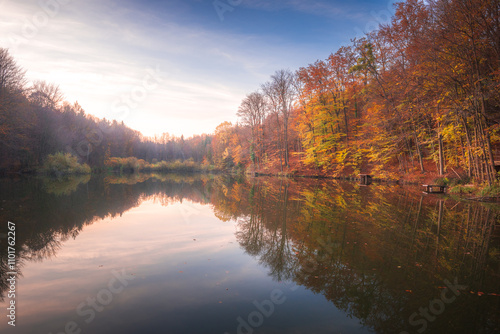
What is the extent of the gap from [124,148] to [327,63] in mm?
59693

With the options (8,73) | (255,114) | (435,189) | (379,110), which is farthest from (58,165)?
(435,189)

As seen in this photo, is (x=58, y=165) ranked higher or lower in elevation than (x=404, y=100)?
lower

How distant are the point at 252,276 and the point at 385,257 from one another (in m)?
2.86

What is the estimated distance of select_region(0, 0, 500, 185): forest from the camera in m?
13.5

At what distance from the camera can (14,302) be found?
3525mm

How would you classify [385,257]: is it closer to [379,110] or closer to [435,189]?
[435,189]

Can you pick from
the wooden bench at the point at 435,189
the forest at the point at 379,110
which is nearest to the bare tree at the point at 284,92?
the forest at the point at 379,110

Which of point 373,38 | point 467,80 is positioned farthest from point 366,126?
point 467,80

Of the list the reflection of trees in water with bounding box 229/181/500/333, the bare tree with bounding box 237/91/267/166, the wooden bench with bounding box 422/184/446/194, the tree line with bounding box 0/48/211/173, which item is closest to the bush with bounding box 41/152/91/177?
the tree line with bounding box 0/48/211/173

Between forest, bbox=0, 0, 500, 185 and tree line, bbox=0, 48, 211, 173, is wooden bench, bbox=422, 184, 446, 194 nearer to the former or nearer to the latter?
forest, bbox=0, 0, 500, 185

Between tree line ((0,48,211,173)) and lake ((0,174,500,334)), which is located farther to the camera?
tree line ((0,48,211,173))

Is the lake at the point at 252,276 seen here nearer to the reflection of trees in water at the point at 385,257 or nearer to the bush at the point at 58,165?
the reflection of trees in water at the point at 385,257

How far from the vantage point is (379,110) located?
23.3 m

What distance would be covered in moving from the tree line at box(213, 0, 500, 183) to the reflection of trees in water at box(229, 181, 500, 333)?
779 centimetres
